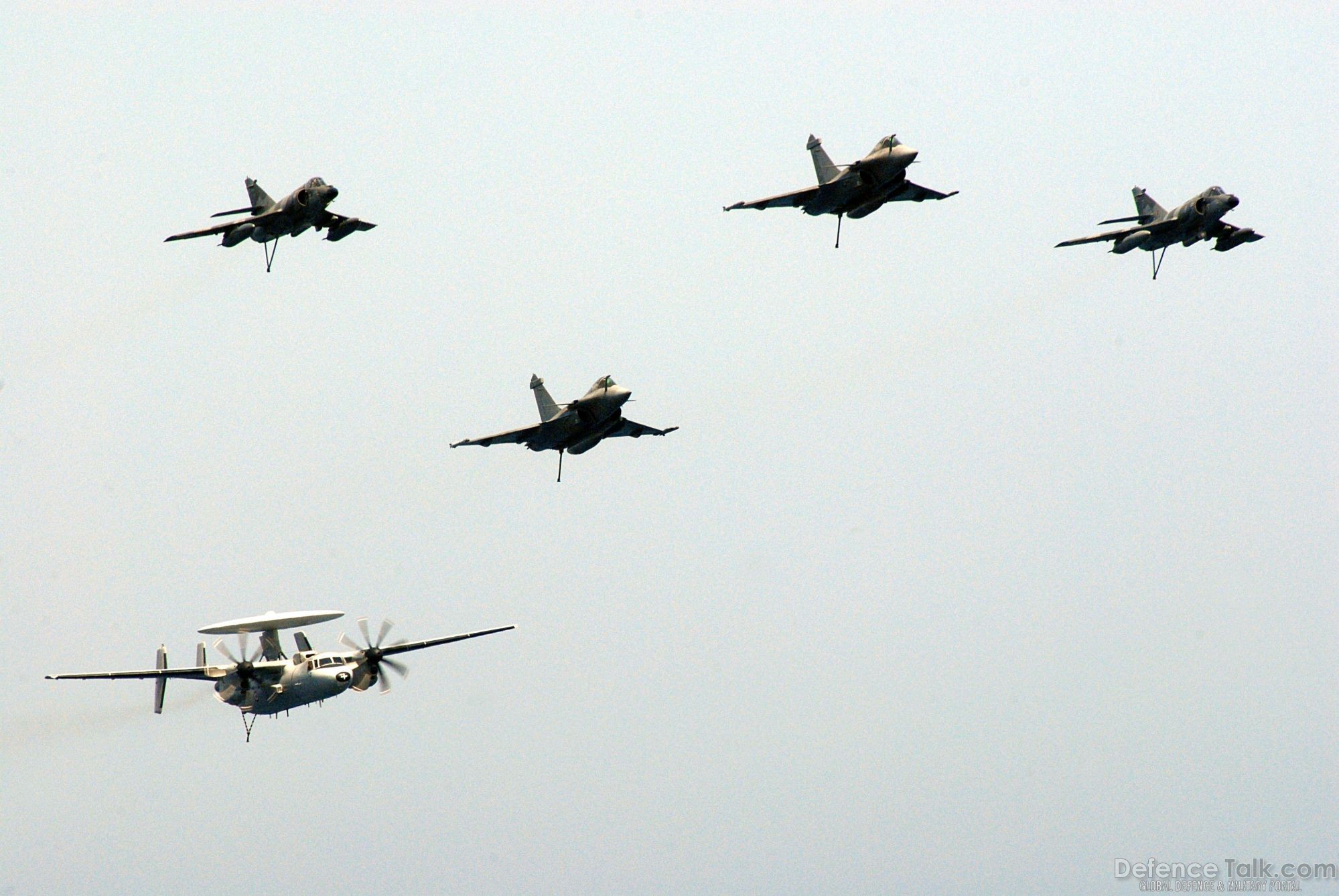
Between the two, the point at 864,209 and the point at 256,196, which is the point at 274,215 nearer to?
the point at 256,196

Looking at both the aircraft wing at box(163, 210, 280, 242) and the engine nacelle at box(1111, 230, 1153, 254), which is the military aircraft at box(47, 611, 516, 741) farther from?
the engine nacelle at box(1111, 230, 1153, 254)

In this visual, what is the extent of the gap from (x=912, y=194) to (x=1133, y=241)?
13661 mm

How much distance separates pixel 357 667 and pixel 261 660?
205 inches

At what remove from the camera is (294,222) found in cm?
8388

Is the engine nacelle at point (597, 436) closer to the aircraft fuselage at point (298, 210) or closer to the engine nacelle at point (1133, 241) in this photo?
the aircraft fuselage at point (298, 210)

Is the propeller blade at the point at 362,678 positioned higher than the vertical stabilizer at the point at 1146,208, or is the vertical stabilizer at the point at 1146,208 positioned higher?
the vertical stabilizer at the point at 1146,208

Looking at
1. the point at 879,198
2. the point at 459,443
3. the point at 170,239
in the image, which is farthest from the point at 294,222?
the point at 879,198

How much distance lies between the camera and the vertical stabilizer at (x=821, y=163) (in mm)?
82812

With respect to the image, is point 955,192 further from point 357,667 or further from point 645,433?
point 357,667

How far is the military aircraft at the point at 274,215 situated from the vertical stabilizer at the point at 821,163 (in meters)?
24.1

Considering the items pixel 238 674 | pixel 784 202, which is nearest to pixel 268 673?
pixel 238 674

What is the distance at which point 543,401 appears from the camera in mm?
84625

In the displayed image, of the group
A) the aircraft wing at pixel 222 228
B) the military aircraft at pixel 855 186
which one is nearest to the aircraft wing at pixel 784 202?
the military aircraft at pixel 855 186

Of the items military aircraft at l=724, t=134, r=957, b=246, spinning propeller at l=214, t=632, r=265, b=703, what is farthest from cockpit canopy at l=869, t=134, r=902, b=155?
spinning propeller at l=214, t=632, r=265, b=703
